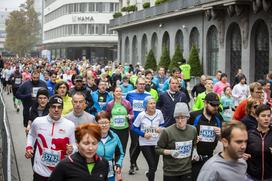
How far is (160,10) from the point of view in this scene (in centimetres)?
4391

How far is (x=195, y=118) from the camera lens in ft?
27.4

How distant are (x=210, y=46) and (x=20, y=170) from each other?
86.1ft

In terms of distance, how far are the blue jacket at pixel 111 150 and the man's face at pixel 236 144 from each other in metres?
2.90

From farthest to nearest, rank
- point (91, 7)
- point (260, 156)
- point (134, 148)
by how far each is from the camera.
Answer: point (91, 7)
point (134, 148)
point (260, 156)

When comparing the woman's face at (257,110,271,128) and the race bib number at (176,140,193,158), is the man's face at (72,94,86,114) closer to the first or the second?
the race bib number at (176,140,193,158)

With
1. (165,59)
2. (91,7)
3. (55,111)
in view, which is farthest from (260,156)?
(91,7)

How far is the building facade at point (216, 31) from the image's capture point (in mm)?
29203

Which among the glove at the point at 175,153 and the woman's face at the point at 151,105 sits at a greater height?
the woman's face at the point at 151,105

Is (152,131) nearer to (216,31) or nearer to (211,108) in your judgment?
(211,108)

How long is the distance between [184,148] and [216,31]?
28.2m

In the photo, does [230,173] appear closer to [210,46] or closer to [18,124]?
[18,124]

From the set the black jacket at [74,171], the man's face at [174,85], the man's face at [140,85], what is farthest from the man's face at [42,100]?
the black jacket at [74,171]

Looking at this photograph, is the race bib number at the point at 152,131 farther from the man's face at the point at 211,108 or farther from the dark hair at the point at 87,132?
the dark hair at the point at 87,132

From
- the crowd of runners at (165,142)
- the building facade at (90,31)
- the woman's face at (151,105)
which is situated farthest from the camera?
the building facade at (90,31)
